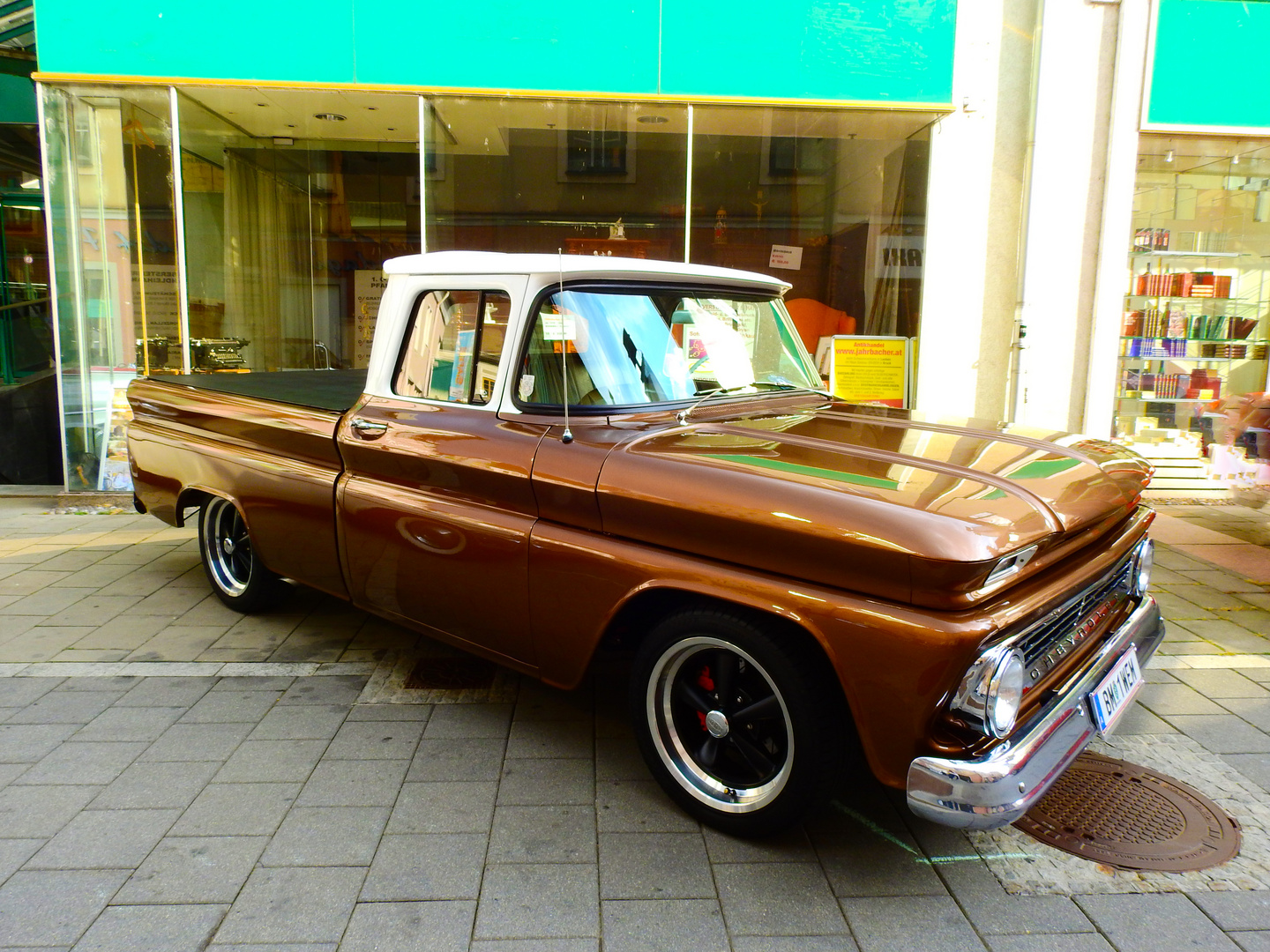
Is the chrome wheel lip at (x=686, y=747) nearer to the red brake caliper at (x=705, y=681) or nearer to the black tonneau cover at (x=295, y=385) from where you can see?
the red brake caliper at (x=705, y=681)

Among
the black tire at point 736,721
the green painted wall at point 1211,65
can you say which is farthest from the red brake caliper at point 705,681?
the green painted wall at point 1211,65

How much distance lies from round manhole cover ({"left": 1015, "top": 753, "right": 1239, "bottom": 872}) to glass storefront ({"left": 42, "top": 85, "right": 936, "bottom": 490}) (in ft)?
18.1

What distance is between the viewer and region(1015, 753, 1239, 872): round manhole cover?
252 centimetres

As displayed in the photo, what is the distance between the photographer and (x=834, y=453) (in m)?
2.64

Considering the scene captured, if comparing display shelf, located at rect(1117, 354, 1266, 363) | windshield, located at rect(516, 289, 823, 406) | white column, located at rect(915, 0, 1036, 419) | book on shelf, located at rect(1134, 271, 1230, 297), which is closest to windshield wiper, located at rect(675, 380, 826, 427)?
windshield, located at rect(516, 289, 823, 406)

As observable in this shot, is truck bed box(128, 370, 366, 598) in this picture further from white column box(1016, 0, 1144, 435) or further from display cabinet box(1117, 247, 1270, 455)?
display cabinet box(1117, 247, 1270, 455)

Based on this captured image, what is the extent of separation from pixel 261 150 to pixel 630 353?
6973 millimetres

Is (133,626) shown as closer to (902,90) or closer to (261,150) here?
(261,150)

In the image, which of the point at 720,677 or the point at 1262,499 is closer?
the point at 720,677

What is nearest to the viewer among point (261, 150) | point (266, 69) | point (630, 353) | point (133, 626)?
point (630, 353)

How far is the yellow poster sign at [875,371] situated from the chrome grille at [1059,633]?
5048 mm

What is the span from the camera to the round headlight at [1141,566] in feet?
10.0

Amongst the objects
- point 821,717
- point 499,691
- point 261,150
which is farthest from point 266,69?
point 821,717

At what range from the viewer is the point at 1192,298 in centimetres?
815
